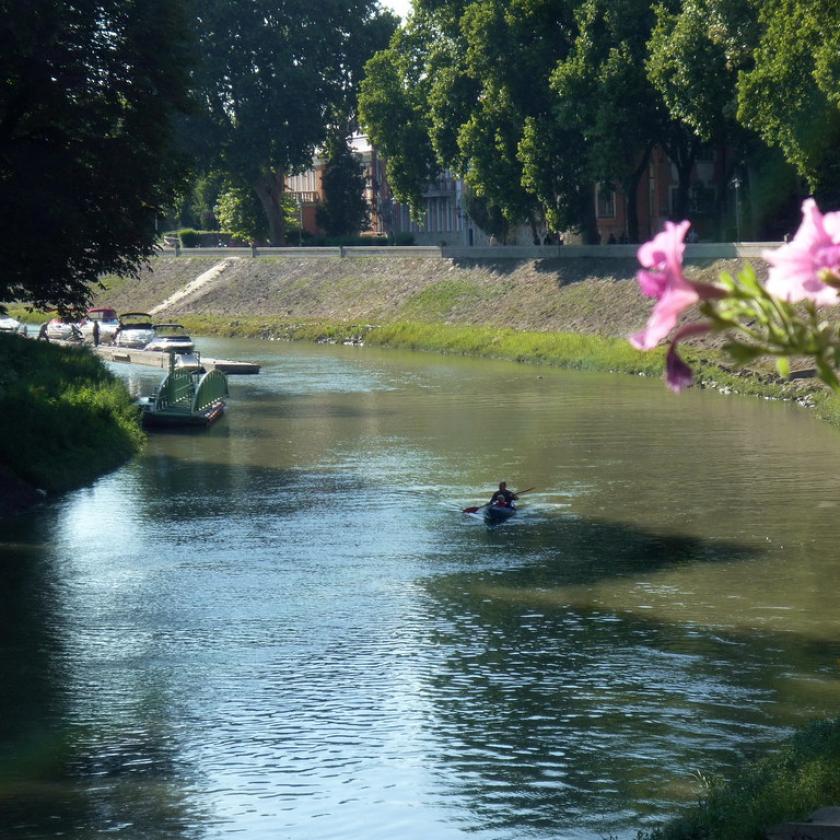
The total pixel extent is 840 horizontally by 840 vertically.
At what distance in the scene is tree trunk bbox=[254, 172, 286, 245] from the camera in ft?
364

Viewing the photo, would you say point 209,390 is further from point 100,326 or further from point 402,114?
point 402,114

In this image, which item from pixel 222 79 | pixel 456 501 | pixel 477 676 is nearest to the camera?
pixel 477 676

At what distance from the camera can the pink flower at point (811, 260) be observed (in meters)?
4.22

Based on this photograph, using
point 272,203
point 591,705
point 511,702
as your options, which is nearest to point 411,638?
point 511,702

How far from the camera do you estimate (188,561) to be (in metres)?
25.5

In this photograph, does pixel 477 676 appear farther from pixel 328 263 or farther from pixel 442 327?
pixel 328 263

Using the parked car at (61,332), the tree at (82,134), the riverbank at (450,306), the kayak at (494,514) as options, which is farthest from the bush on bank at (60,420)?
the parked car at (61,332)

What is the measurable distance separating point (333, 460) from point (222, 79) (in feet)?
240

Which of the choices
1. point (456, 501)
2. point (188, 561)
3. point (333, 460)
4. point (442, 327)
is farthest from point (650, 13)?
point (188, 561)

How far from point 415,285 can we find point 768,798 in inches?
2843

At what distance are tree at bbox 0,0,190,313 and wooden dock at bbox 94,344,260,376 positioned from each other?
77.4 feet

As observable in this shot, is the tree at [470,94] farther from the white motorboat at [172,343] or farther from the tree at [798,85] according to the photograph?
the tree at [798,85]

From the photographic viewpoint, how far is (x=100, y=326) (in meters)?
74.3

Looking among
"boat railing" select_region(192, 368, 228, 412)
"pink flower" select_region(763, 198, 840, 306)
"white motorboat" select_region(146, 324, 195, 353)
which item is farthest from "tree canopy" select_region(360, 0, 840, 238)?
"pink flower" select_region(763, 198, 840, 306)
